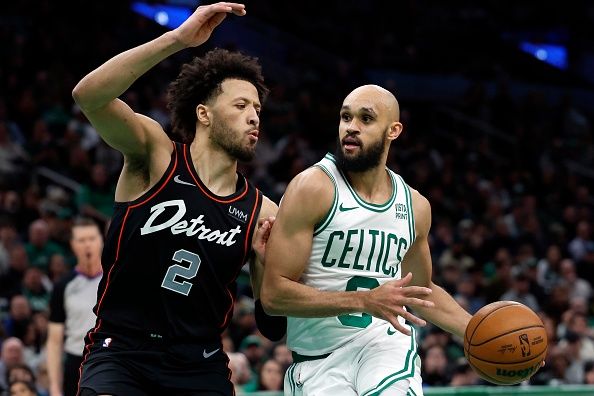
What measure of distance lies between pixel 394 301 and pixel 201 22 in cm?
147

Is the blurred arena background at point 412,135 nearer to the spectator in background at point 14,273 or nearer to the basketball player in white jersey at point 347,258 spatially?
the spectator in background at point 14,273

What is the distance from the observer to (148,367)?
4844 mm

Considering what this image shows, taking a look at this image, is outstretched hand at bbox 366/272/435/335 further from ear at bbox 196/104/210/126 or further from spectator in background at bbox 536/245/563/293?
spectator in background at bbox 536/245/563/293

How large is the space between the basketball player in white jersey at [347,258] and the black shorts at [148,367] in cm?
45

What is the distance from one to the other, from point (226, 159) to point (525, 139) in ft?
44.7

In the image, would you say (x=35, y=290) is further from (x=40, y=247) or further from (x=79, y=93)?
(x=79, y=93)

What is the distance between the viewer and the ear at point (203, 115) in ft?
17.6

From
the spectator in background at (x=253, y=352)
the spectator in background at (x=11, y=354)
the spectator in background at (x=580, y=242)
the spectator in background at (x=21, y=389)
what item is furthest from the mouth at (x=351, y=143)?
the spectator in background at (x=580, y=242)

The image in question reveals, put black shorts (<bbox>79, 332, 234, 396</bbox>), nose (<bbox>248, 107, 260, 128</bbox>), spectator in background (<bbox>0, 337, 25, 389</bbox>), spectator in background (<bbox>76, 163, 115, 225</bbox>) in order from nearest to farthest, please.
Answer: black shorts (<bbox>79, 332, 234, 396</bbox>)
nose (<bbox>248, 107, 260, 128</bbox>)
spectator in background (<bbox>0, 337, 25, 389</bbox>)
spectator in background (<bbox>76, 163, 115, 225</bbox>)

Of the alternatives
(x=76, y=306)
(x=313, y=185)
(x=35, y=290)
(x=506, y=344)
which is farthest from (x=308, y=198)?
(x=35, y=290)

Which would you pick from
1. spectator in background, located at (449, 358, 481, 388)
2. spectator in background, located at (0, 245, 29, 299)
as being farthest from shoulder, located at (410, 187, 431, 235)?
spectator in background, located at (0, 245, 29, 299)

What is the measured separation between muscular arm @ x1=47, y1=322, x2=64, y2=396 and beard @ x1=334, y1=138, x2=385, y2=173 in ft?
10.3

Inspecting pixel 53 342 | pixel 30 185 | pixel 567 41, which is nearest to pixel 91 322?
pixel 53 342

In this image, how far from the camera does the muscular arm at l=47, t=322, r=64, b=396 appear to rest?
7.55 metres
